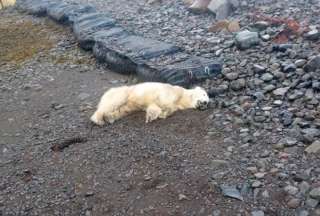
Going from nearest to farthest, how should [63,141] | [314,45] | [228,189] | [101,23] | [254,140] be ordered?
[228,189] < [254,140] < [63,141] < [314,45] < [101,23]

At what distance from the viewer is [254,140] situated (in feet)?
19.7

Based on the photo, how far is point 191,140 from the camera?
6238mm

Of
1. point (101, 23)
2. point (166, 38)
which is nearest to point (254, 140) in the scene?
point (166, 38)

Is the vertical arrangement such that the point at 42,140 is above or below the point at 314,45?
below

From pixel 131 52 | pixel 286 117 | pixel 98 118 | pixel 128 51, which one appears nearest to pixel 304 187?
pixel 286 117

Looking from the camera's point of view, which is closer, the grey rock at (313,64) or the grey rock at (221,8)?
the grey rock at (313,64)

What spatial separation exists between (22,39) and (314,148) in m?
8.84

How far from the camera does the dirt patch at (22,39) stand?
11008 millimetres

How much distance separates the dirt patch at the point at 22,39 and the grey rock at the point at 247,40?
15.8 ft

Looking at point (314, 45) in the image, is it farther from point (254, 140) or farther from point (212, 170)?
point (212, 170)

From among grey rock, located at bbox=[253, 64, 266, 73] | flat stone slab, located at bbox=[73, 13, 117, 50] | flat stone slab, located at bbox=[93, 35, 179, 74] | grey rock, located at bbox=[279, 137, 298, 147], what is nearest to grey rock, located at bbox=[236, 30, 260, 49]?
grey rock, located at bbox=[253, 64, 266, 73]

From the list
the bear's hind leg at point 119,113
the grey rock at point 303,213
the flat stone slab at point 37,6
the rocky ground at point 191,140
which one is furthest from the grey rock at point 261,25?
the flat stone slab at point 37,6

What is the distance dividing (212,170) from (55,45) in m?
6.95

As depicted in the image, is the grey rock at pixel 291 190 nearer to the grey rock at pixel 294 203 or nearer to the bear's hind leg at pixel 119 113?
the grey rock at pixel 294 203
